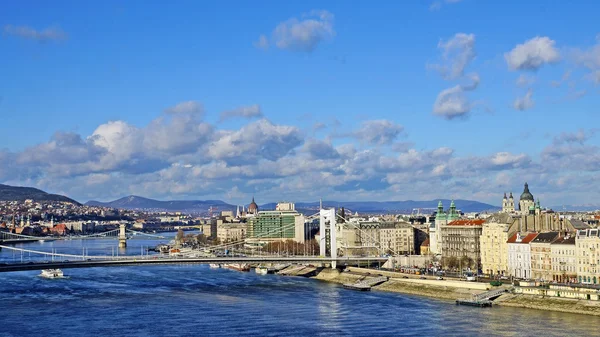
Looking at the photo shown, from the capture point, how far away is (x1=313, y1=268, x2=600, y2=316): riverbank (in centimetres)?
4759

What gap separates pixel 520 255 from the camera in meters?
62.5

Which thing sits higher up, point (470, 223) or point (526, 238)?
point (470, 223)

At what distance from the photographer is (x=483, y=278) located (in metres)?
60.9

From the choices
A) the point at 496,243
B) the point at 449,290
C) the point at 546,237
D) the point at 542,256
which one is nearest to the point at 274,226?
the point at 496,243

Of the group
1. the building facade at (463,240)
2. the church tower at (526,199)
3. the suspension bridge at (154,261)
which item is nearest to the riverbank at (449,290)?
the suspension bridge at (154,261)

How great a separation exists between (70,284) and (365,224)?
131 ft

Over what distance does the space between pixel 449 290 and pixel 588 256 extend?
842cm

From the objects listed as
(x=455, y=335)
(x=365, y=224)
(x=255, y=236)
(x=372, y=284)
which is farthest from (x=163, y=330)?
(x=255, y=236)

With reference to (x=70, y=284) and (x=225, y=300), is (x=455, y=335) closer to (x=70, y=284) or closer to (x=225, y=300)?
(x=225, y=300)

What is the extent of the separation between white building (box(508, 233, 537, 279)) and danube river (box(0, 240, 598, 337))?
9.24 m

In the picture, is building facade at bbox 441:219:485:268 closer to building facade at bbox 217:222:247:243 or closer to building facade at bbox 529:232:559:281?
building facade at bbox 529:232:559:281

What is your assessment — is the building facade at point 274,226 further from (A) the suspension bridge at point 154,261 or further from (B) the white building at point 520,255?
(B) the white building at point 520,255

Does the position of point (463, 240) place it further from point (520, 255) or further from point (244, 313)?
point (244, 313)

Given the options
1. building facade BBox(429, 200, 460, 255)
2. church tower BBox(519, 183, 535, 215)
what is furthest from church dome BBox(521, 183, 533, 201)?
building facade BBox(429, 200, 460, 255)
